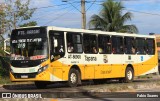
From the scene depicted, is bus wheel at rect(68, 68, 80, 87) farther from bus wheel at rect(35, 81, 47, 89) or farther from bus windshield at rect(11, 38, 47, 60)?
bus windshield at rect(11, 38, 47, 60)

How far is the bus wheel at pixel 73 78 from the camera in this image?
72.8 feet

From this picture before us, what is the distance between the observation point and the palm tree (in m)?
49.1

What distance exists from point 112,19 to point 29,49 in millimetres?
29168

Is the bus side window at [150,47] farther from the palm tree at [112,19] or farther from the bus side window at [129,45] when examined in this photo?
the palm tree at [112,19]

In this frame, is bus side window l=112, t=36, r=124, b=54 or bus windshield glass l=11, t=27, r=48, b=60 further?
bus side window l=112, t=36, r=124, b=54

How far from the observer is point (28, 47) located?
21062 mm

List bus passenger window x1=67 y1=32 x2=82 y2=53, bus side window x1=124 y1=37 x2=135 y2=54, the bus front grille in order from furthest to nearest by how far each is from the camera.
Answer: bus side window x1=124 y1=37 x2=135 y2=54
bus passenger window x1=67 y1=32 x2=82 y2=53
the bus front grille

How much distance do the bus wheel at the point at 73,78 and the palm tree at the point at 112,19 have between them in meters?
26.6

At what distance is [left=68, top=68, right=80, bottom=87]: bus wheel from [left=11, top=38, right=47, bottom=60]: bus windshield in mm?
2219

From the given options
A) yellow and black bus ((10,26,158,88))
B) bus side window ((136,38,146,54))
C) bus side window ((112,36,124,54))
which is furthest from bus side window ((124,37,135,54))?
bus side window ((136,38,146,54))

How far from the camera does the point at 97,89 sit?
1969cm

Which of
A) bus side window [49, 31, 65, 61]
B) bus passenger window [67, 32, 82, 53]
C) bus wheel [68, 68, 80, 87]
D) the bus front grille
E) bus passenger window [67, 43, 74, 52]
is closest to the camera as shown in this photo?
the bus front grille

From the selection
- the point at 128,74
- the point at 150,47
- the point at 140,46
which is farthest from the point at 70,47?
the point at 150,47

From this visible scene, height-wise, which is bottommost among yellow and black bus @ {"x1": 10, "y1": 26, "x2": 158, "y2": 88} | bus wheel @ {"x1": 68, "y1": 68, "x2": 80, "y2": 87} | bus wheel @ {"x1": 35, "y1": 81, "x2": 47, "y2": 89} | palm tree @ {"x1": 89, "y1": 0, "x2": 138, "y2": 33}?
bus wheel @ {"x1": 35, "y1": 81, "x2": 47, "y2": 89}
